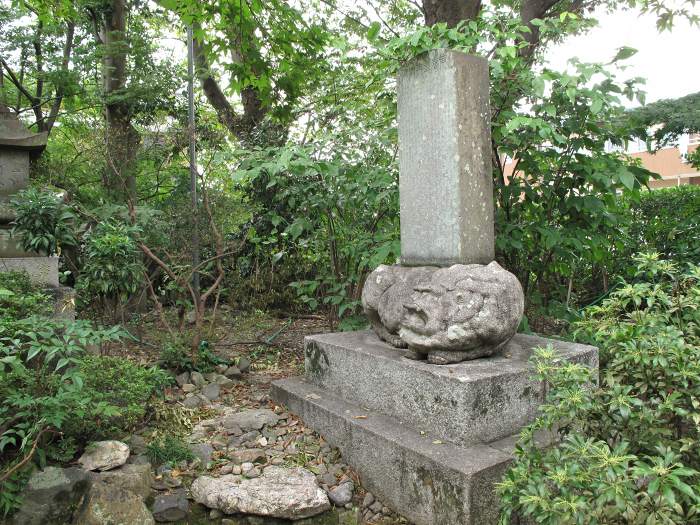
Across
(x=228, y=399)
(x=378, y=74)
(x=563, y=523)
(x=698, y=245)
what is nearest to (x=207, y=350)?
(x=228, y=399)

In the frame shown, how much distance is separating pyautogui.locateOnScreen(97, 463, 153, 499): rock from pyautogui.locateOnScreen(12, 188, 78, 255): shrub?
187 cm

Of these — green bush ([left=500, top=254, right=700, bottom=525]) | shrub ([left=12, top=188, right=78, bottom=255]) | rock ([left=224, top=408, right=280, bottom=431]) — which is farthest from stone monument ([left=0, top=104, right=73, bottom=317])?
green bush ([left=500, top=254, right=700, bottom=525])

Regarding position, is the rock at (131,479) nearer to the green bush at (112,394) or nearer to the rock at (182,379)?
the green bush at (112,394)

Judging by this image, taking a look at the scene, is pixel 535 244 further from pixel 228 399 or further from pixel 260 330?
pixel 260 330

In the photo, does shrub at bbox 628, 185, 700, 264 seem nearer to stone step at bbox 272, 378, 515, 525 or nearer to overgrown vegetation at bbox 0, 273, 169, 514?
stone step at bbox 272, 378, 515, 525

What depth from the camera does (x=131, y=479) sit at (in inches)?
106

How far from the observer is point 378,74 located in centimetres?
382

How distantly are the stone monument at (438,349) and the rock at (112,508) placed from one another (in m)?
1.14

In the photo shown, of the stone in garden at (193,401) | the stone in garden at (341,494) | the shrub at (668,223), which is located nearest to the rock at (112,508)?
the stone in garden at (341,494)

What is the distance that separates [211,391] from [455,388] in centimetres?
227

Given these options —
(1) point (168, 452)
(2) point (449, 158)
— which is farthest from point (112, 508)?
(2) point (449, 158)

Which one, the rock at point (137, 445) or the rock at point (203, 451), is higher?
the rock at point (137, 445)

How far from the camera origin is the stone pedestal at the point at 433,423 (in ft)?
7.85

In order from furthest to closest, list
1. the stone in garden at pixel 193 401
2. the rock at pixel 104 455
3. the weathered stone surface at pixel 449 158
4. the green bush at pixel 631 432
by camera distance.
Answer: the stone in garden at pixel 193 401 < the weathered stone surface at pixel 449 158 < the rock at pixel 104 455 < the green bush at pixel 631 432
